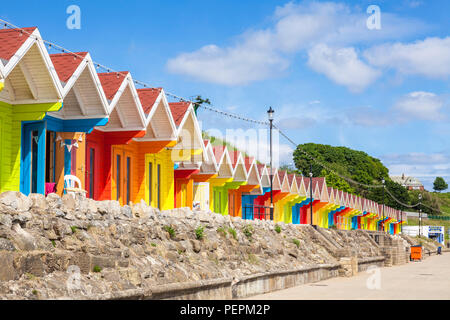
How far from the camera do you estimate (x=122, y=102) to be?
20406 mm

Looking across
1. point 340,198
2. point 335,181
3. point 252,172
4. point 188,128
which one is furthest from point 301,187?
point 335,181

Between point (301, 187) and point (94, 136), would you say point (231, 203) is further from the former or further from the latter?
point (94, 136)

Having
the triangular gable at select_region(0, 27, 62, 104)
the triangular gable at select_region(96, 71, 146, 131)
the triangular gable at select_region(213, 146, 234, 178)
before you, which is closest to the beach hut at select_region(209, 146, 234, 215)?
the triangular gable at select_region(213, 146, 234, 178)

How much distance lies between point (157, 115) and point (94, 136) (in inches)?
118

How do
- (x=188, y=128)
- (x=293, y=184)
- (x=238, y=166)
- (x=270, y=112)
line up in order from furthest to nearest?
(x=293, y=184)
(x=238, y=166)
(x=270, y=112)
(x=188, y=128)

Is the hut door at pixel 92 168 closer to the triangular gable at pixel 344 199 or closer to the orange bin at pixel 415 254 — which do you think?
the orange bin at pixel 415 254

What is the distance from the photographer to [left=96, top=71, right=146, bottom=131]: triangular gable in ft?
62.7

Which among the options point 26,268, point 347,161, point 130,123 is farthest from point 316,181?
point 347,161

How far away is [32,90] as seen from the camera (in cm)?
1603

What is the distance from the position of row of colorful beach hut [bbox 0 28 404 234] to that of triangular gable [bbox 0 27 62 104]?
0.02 metres

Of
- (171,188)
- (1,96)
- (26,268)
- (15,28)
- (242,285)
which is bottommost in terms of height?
(242,285)
